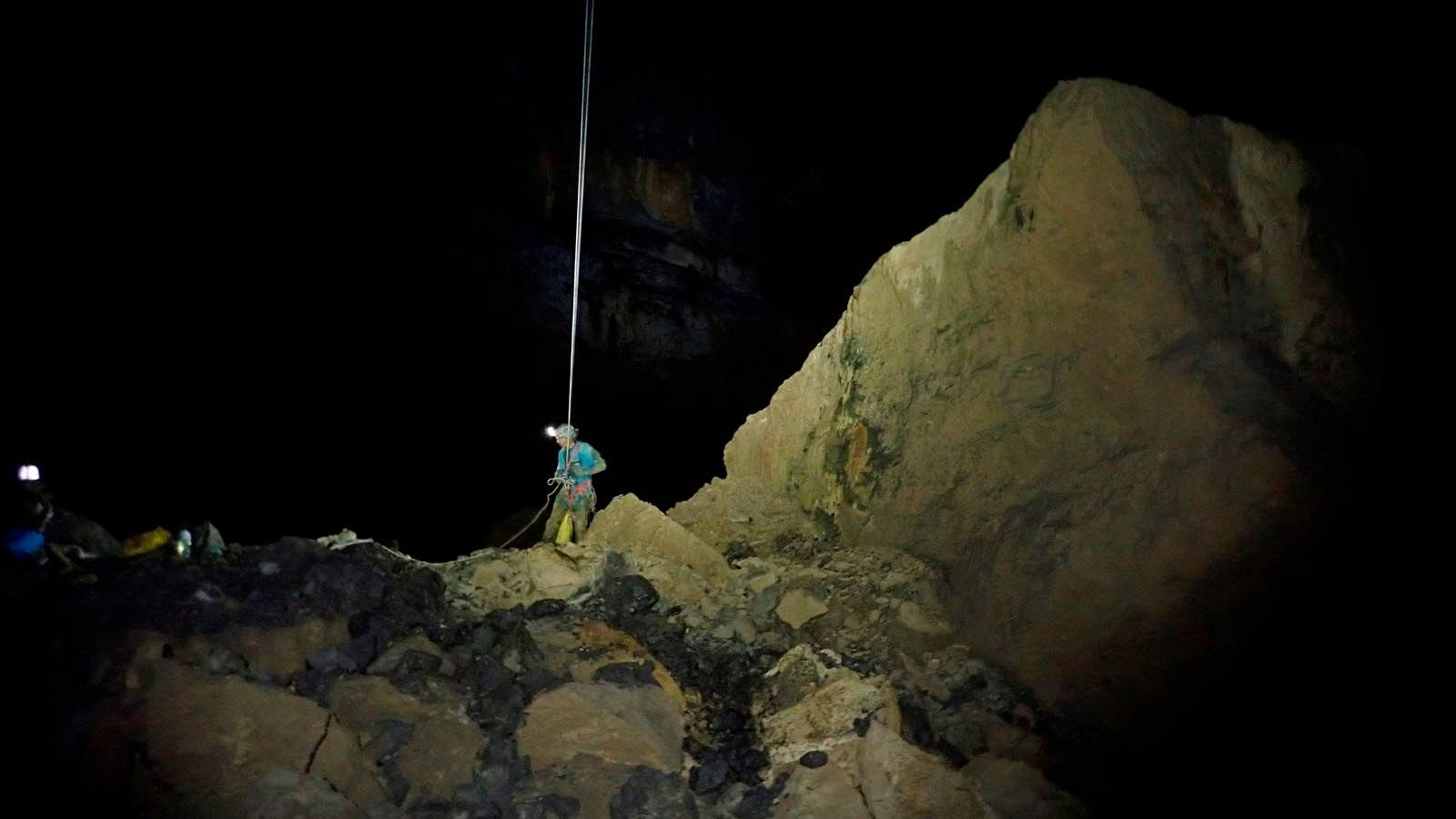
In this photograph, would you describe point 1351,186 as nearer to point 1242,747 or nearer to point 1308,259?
point 1308,259

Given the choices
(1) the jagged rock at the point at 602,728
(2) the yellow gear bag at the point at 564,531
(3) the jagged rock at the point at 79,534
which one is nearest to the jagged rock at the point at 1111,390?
(1) the jagged rock at the point at 602,728

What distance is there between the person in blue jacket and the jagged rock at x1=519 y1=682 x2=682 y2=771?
3354 millimetres

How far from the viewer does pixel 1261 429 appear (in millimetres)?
3607

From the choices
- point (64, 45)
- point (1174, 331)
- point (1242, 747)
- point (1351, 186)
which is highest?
point (64, 45)

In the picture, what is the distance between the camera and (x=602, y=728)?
3.71m

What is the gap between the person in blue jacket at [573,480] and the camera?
7.25 meters

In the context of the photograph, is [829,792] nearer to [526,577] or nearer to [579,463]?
[526,577]

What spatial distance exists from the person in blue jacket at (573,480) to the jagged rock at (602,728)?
3.35m

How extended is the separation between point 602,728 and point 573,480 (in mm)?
3795

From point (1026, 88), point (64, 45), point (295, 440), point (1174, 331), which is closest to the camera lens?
point (1174, 331)

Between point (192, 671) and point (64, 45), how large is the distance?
60.7 feet

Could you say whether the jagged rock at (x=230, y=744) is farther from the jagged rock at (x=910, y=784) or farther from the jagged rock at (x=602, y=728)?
the jagged rock at (x=910, y=784)

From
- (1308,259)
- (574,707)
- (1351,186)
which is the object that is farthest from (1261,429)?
(574,707)

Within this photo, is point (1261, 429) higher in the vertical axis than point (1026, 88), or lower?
lower
